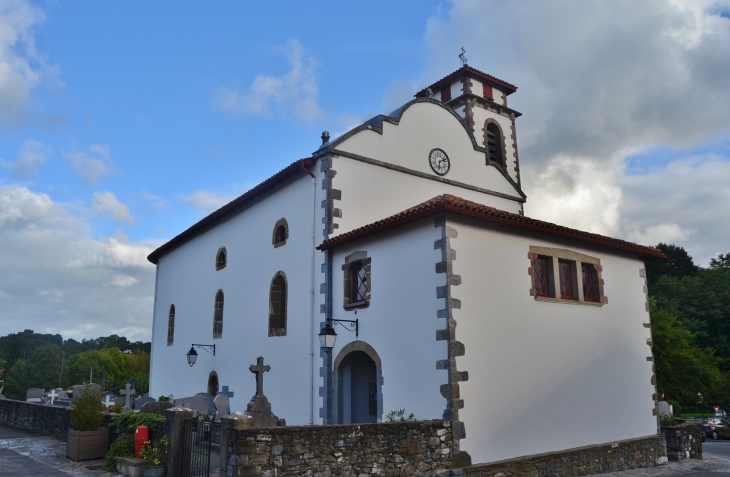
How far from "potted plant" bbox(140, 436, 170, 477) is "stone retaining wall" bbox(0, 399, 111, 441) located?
259 centimetres

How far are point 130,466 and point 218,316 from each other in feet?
30.7

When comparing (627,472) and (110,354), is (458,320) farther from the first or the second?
(110,354)

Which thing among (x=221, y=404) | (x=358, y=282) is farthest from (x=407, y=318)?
(x=221, y=404)

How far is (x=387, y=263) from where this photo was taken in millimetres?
11953

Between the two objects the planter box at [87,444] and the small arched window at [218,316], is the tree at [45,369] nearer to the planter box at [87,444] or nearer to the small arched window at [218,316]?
the small arched window at [218,316]

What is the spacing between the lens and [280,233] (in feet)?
52.3

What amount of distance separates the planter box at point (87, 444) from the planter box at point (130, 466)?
1505 mm

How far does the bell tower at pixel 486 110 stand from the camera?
20797mm

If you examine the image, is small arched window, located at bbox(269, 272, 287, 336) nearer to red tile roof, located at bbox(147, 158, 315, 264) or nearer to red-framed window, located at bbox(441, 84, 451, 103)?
red tile roof, located at bbox(147, 158, 315, 264)

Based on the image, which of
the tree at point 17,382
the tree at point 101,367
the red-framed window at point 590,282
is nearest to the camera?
the red-framed window at point 590,282

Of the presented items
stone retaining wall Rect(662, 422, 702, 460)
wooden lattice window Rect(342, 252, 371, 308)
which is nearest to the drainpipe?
wooden lattice window Rect(342, 252, 371, 308)

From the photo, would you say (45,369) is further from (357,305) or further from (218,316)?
(357,305)

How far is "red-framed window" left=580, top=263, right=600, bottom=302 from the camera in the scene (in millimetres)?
13656

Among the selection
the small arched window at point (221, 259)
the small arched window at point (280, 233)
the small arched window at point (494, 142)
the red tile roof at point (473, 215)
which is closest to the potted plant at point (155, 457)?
the red tile roof at point (473, 215)
